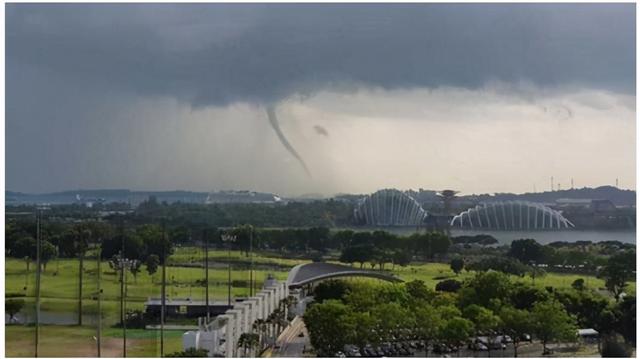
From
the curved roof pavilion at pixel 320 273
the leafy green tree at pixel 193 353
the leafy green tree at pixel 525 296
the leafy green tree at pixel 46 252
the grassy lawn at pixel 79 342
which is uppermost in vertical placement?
Answer: the leafy green tree at pixel 46 252

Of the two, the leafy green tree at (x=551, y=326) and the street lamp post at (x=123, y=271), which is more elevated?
the street lamp post at (x=123, y=271)

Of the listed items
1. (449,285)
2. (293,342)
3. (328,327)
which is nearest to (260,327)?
(293,342)

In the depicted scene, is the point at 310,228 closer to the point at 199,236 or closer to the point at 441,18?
the point at 199,236

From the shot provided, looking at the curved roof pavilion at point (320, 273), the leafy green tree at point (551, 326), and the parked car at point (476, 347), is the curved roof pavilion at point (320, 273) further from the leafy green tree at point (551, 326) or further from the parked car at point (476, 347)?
the leafy green tree at point (551, 326)

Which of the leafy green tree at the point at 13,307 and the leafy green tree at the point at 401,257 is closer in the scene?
the leafy green tree at the point at 13,307

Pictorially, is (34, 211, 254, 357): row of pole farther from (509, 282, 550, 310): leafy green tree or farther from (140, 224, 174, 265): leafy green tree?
(509, 282, 550, 310): leafy green tree

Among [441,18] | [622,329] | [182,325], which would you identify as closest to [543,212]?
[622,329]

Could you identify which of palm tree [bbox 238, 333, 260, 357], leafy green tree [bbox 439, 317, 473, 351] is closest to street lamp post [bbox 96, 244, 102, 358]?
palm tree [bbox 238, 333, 260, 357]

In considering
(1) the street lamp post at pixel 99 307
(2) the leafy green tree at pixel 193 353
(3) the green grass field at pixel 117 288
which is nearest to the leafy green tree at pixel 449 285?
(3) the green grass field at pixel 117 288
